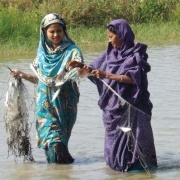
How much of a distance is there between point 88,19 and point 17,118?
500 inches

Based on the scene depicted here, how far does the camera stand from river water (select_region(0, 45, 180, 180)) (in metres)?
6.54

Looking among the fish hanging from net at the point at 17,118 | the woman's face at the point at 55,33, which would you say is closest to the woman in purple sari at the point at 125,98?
the woman's face at the point at 55,33

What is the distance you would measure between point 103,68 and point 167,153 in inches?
56.8

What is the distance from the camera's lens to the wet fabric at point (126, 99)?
6.07 meters

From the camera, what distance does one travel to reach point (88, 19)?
19391 mm

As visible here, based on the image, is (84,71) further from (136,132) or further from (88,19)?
(88,19)

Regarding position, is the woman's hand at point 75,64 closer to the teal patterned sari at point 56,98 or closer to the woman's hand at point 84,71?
the woman's hand at point 84,71

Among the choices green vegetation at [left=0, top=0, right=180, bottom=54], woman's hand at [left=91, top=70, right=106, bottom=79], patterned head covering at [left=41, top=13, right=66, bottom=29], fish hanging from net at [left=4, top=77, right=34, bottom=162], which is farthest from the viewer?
green vegetation at [left=0, top=0, right=180, bottom=54]

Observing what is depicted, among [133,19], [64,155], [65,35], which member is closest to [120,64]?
[65,35]

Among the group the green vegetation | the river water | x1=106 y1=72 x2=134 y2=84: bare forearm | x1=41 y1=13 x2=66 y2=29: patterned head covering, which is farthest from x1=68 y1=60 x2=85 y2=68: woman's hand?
the green vegetation

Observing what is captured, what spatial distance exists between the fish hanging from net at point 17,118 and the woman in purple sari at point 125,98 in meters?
0.86

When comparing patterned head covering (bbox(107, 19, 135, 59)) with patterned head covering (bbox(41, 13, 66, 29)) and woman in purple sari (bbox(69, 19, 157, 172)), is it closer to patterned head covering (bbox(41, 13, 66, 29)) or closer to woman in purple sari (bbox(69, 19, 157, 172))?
woman in purple sari (bbox(69, 19, 157, 172))

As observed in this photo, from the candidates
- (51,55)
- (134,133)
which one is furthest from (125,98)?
(51,55)

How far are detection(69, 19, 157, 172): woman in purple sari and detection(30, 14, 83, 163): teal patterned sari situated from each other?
33 centimetres
